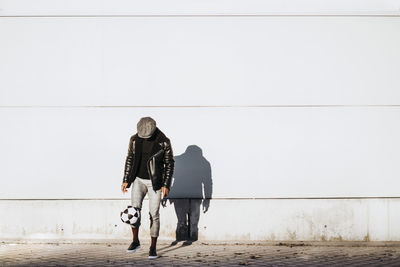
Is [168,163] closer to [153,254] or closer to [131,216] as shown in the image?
[131,216]

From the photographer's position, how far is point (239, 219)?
26.9 ft

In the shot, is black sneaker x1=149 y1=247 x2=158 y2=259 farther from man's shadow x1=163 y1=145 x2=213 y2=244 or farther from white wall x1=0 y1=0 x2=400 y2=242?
white wall x1=0 y1=0 x2=400 y2=242

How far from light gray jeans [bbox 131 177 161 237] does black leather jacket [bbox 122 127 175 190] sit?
0.10 meters

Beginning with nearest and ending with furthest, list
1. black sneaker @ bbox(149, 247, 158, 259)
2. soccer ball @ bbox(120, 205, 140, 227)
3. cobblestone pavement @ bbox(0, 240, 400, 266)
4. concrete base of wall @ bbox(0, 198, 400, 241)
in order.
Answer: cobblestone pavement @ bbox(0, 240, 400, 266), black sneaker @ bbox(149, 247, 158, 259), soccer ball @ bbox(120, 205, 140, 227), concrete base of wall @ bbox(0, 198, 400, 241)

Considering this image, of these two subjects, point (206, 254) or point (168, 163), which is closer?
point (168, 163)

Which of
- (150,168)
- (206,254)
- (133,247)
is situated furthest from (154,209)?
(206,254)

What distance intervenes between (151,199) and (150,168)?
474mm

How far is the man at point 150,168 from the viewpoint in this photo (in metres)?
6.97

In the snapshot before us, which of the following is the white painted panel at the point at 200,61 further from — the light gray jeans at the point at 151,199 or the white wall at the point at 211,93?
the light gray jeans at the point at 151,199

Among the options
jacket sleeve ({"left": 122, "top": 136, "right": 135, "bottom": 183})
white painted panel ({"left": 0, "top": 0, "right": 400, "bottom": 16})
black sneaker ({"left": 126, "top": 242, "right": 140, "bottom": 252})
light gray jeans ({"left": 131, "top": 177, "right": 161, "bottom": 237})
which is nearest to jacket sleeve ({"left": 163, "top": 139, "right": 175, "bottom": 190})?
light gray jeans ({"left": 131, "top": 177, "right": 161, "bottom": 237})

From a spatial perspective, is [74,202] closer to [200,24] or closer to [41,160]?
[41,160]

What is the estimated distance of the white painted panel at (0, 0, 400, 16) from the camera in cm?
830

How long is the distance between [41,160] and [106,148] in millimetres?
1146

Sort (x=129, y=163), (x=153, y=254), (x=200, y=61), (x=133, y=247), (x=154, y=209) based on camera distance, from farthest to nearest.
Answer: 1. (x=200, y=61)
2. (x=133, y=247)
3. (x=129, y=163)
4. (x=154, y=209)
5. (x=153, y=254)
